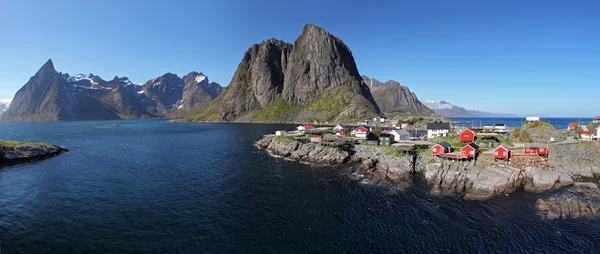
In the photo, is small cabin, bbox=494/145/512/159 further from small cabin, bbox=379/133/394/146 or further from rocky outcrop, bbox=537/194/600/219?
small cabin, bbox=379/133/394/146

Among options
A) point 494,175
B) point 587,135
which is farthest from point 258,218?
point 587,135

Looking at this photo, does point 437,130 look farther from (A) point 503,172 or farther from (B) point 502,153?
(A) point 503,172

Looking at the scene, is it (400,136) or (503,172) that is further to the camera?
(400,136)

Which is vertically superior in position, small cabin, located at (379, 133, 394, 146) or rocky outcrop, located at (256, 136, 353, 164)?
small cabin, located at (379, 133, 394, 146)

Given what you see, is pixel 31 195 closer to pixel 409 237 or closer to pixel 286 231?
pixel 286 231

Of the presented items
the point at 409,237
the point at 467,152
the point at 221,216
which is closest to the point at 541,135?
the point at 467,152

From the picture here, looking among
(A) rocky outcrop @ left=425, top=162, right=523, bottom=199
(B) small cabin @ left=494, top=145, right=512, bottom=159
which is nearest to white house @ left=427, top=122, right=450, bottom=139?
(B) small cabin @ left=494, top=145, right=512, bottom=159
